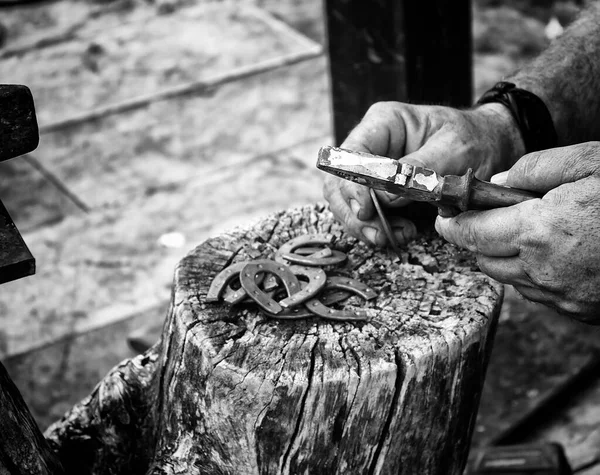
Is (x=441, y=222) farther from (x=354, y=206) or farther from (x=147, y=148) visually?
(x=147, y=148)

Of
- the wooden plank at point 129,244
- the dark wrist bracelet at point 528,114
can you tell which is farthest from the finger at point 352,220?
the wooden plank at point 129,244

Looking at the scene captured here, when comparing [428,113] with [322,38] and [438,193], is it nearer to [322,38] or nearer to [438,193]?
[438,193]

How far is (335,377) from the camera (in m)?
1.42

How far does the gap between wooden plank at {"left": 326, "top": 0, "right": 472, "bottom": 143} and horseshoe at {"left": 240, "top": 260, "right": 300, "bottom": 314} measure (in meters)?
1.57

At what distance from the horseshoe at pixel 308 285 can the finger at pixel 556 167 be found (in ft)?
1.44

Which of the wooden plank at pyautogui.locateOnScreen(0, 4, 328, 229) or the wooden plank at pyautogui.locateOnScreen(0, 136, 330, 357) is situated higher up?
the wooden plank at pyautogui.locateOnScreen(0, 4, 328, 229)

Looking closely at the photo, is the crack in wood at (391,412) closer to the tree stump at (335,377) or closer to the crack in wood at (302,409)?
the tree stump at (335,377)

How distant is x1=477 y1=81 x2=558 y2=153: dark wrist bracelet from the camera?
1.92m

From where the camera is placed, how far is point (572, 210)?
139 cm

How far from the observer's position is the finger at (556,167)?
1.43m

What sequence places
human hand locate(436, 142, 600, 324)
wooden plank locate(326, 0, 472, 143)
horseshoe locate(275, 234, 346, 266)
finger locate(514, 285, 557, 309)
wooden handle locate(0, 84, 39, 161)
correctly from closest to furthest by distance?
wooden handle locate(0, 84, 39, 161)
human hand locate(436, 142, 600, 324)
finger locate(514, 285, 557, 309)
horseshoe locate(275, 234, 346, 266)
wooden plank locate(326, 0, 472, 143)

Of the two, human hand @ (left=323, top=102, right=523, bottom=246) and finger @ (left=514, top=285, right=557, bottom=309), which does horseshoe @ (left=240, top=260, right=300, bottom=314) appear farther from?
finger @ (left=514, top=285, right=557, bottom=309)

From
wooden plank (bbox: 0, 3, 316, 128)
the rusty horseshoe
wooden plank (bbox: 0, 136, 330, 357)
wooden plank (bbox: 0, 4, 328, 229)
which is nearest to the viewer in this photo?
the rusty horseshoe

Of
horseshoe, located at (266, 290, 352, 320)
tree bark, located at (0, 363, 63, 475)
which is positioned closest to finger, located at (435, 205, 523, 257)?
horseshoe, located at (266, 290, 352, 320)
